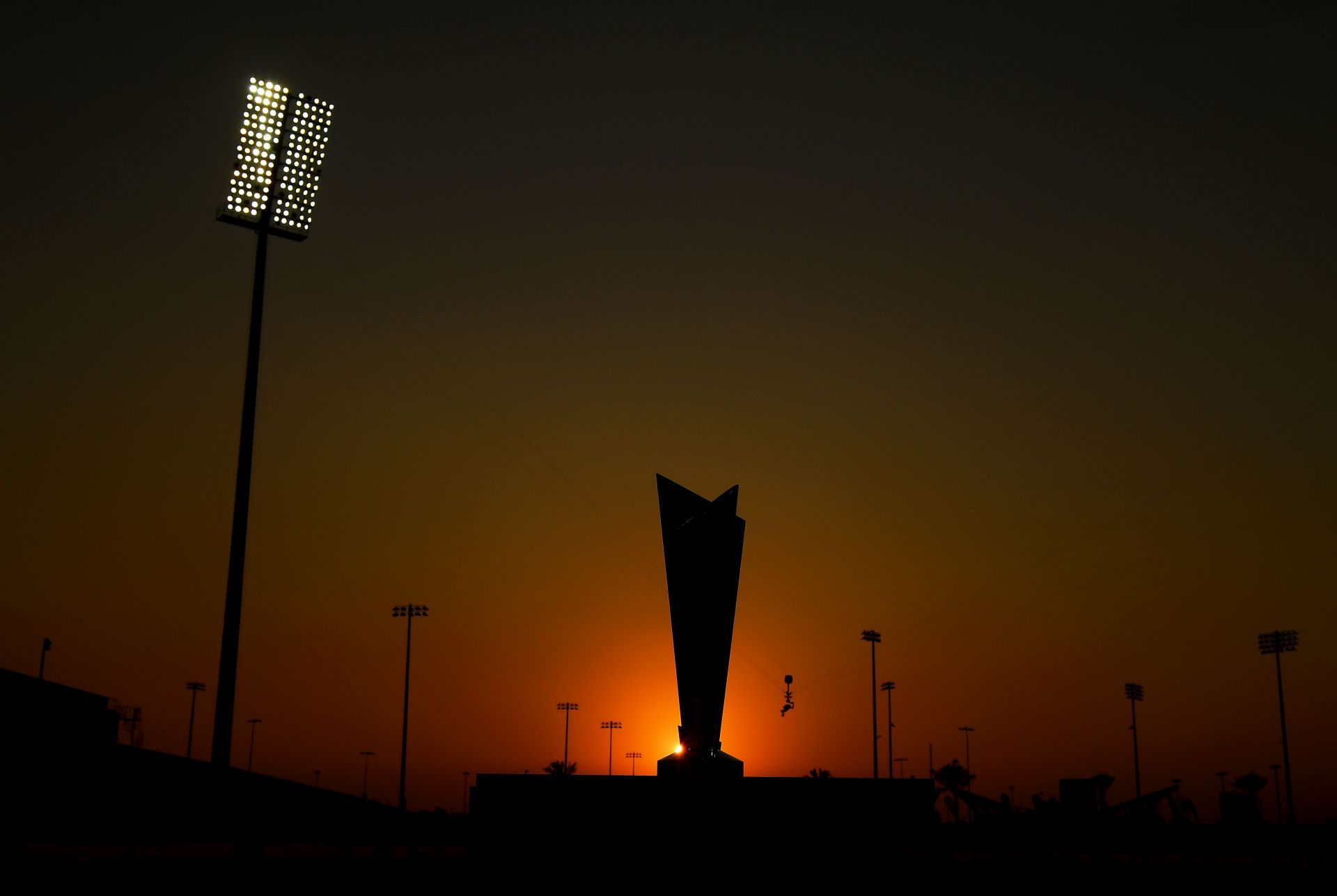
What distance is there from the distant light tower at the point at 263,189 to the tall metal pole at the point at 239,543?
2 cm

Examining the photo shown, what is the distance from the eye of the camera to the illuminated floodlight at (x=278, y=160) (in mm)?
22453

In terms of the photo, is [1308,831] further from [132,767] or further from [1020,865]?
[132,767]

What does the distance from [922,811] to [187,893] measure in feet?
47.2

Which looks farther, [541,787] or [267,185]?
[267,185]

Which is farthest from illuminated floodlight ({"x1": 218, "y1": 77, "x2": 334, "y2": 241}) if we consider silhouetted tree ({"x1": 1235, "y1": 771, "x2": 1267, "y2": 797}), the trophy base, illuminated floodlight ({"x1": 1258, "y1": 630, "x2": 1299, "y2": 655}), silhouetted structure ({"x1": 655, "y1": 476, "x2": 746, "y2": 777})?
silhouetted tree ({"x1": 1235, "y1": 771, "x2": 1267, "y2": 797})

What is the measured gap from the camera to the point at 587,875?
816 inches

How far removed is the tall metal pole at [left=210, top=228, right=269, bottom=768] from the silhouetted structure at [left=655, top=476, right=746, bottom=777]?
10.3 metres

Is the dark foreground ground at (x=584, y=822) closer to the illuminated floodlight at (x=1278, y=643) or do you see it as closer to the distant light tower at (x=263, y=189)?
the distant light tower at (x=263, y=189)

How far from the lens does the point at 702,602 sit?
27.2 meters

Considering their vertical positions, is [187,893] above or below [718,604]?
below

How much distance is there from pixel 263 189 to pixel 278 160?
771 mm

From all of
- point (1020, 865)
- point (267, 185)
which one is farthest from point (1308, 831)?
point (267, 185)

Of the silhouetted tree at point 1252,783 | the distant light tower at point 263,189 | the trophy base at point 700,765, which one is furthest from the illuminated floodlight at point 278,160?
the silhouetted tree at point 1252,783

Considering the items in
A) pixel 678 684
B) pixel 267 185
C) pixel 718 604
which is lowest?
pixel 678 684
